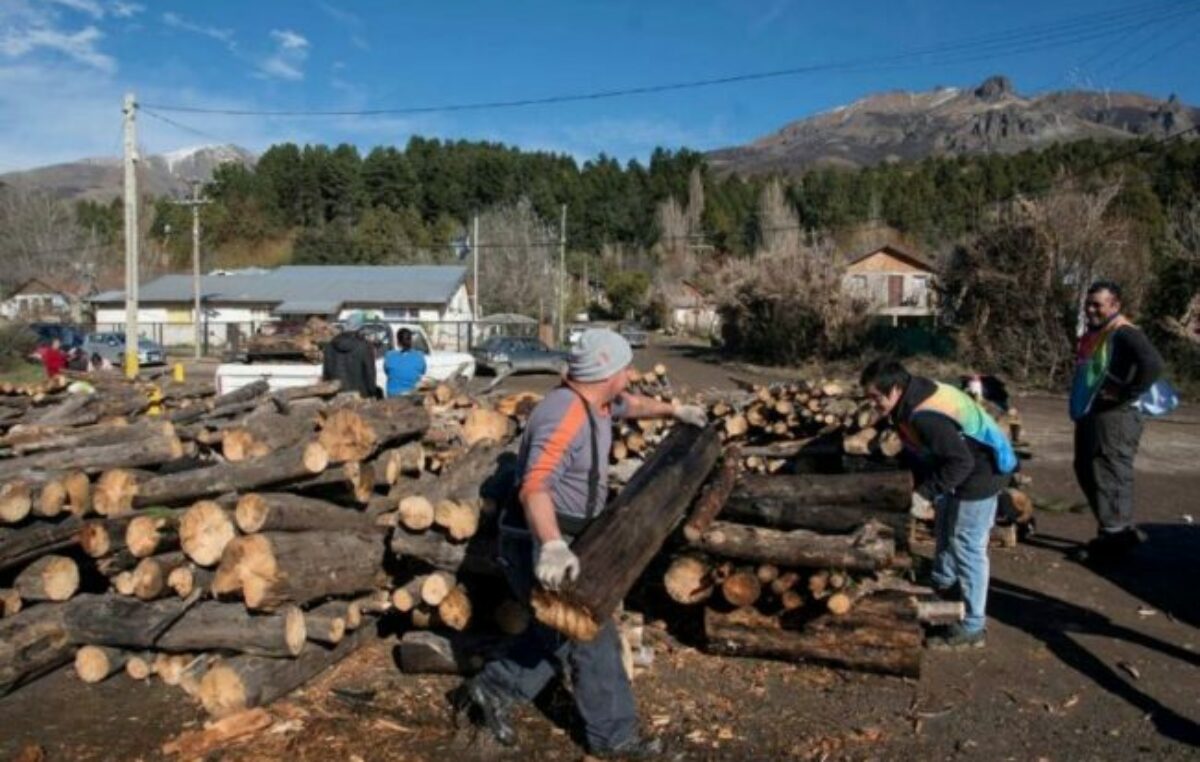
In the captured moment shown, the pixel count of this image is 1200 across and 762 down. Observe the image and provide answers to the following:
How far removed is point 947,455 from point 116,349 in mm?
38431

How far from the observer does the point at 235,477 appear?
5.70 meters

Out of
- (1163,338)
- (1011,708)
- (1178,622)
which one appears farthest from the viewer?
(1163,338)

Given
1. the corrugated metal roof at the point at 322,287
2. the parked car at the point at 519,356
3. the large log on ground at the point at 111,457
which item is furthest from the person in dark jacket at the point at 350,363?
the corrugated metal roof at the point at 322,287

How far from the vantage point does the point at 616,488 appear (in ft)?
22.7

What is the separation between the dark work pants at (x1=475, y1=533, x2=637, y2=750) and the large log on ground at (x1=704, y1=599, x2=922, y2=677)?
1194mm

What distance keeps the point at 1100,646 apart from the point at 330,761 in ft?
14.6

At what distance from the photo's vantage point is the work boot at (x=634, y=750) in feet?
13.8

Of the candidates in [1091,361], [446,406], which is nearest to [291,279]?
[446,406]

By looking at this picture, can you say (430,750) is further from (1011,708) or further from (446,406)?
(446,406)

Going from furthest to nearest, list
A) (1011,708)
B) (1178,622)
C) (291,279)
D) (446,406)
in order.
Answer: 1. (291,279)
2. (446,406)
3. (1178,622)
4. (1011,708)

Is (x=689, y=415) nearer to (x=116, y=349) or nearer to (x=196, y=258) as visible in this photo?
(x=116, y=349)

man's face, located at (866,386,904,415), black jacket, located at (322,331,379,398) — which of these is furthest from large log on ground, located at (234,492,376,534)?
black jacket, located at (322,331,379,398)

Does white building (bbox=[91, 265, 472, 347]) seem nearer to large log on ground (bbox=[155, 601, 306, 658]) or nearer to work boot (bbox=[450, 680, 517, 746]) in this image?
large log on ground (bbox=[155, 601, 306, 658])

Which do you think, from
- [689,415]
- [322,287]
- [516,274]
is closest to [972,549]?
[689,415]
